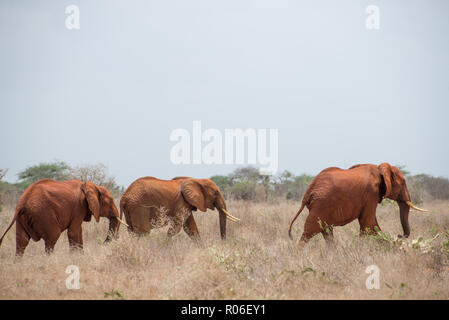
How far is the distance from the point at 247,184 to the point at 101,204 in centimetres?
1764

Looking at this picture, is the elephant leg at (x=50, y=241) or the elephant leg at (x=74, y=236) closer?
the elephant leg at (x=50, y=241)

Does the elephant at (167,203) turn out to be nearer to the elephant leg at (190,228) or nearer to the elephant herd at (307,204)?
the elephant leg at (190,228)

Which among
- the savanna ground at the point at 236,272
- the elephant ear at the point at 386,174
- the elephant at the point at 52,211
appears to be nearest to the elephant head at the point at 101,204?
the elephant at the point at 52,211

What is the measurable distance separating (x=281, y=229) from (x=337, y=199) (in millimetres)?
3605

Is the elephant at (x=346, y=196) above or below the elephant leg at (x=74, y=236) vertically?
above

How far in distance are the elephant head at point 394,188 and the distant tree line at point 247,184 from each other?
9.68m

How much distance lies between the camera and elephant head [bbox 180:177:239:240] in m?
10.7

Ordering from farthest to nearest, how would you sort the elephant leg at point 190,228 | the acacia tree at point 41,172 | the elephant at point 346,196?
the acacia tree at point 41,172, the elephant leg at point 190,228, the elephant at point 346,196

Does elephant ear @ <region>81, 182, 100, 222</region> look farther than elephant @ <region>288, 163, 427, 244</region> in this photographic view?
Yes

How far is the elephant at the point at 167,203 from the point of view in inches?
405

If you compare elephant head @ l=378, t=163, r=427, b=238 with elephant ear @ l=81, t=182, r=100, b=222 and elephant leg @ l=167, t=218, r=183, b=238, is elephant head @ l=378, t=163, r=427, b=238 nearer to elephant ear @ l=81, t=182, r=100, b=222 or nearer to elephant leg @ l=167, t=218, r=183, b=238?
elephant leg @ l=167, t=218, r=183, b=238

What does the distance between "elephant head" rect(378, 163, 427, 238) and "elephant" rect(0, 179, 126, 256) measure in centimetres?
597

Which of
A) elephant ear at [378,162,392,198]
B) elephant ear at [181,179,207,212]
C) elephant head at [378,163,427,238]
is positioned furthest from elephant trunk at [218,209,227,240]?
elephant ear at [378,162,392,198]
